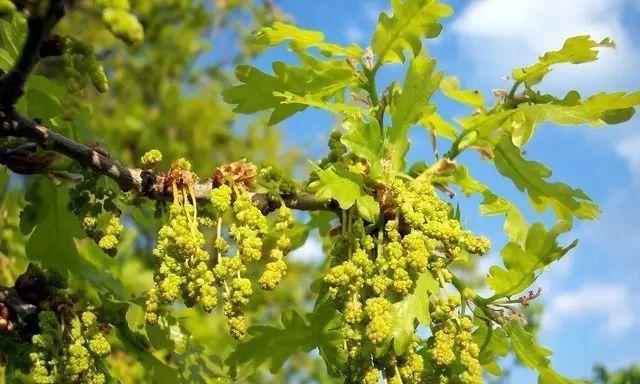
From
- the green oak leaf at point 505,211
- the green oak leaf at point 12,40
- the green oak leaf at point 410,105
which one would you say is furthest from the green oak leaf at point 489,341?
the green oak leaf at point 12,40

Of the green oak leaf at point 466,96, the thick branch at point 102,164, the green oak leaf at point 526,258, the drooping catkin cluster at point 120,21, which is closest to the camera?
the drooping catkin cluster at point 120,21

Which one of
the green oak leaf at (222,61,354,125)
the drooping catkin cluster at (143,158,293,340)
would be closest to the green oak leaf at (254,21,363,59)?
the green oak leaf at (222,61,354,125)

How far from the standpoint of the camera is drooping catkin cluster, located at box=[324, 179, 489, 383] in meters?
1.43

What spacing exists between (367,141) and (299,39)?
0.40m

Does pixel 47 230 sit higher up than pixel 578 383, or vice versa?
pixel 47 230

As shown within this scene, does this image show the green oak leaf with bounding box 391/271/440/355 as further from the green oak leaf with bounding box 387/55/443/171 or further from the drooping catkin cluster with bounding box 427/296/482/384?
the green oak leaf with bounding box 387/55/443/171

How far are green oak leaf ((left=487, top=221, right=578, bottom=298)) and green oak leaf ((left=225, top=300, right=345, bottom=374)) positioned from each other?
1.20ft

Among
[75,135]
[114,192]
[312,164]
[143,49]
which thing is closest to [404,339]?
[312,164]

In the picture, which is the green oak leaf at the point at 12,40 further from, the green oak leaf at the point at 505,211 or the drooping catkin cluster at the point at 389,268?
the green oak leaf at the point at 505,211

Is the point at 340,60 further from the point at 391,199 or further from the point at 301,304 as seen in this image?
the point at 301,304

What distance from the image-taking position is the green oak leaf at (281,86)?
1810mm

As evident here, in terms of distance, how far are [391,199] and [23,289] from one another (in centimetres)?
80

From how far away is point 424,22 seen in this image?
68.6 inches

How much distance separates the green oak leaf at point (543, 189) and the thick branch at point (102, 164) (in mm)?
505
